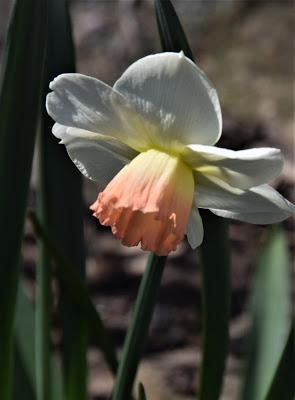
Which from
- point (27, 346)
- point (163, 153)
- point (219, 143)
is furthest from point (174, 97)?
point (219, 143)

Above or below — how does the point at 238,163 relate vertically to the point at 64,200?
above

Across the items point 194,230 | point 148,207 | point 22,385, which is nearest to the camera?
point 148,207

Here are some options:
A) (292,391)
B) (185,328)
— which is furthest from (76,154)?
(185,328)

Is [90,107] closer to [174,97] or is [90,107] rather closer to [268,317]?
[174,97]

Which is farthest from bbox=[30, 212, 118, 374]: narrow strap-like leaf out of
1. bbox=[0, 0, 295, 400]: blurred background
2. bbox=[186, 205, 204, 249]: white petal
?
bbox=[0, 0, 295, 400]: blurred background

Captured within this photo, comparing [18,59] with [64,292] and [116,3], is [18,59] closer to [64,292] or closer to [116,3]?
[64,292]

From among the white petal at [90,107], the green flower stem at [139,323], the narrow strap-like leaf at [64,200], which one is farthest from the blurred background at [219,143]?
the white petal at [90,107]
